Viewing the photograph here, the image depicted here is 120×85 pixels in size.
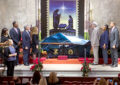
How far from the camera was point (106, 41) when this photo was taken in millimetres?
11391

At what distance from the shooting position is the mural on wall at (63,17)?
12.8 m

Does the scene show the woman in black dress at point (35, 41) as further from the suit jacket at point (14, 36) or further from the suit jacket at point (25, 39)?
the suit jacket at point (14, 36)

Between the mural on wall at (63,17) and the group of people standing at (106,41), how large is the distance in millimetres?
1476

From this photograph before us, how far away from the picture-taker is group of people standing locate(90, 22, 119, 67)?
11.0m

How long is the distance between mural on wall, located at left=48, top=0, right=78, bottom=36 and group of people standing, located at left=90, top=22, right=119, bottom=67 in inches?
58.1

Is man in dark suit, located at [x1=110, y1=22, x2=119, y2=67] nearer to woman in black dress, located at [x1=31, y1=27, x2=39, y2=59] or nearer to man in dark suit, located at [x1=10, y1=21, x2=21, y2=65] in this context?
woman in black dress, located at [x1=31, y1=27, x2=39, y2=59]

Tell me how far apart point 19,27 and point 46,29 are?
4.77 ft

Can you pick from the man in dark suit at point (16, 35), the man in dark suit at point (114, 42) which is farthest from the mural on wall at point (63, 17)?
the man in dark suit at point (114, 42)

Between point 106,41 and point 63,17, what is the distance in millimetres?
2870

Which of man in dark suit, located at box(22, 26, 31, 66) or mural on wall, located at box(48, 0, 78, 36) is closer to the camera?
man in dark suit, located at box(22, 26, 31, 66)

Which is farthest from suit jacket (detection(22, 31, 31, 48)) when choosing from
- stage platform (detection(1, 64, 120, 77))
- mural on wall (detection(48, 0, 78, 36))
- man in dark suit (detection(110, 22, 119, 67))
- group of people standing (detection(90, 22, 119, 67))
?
man in dark suit (detection(110, 22, 119, 67))

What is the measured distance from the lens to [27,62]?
11.5 m

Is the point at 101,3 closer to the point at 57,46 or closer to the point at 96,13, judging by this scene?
the point at 96,13

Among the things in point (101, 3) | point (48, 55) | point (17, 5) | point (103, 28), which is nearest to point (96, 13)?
point (101, 3)
